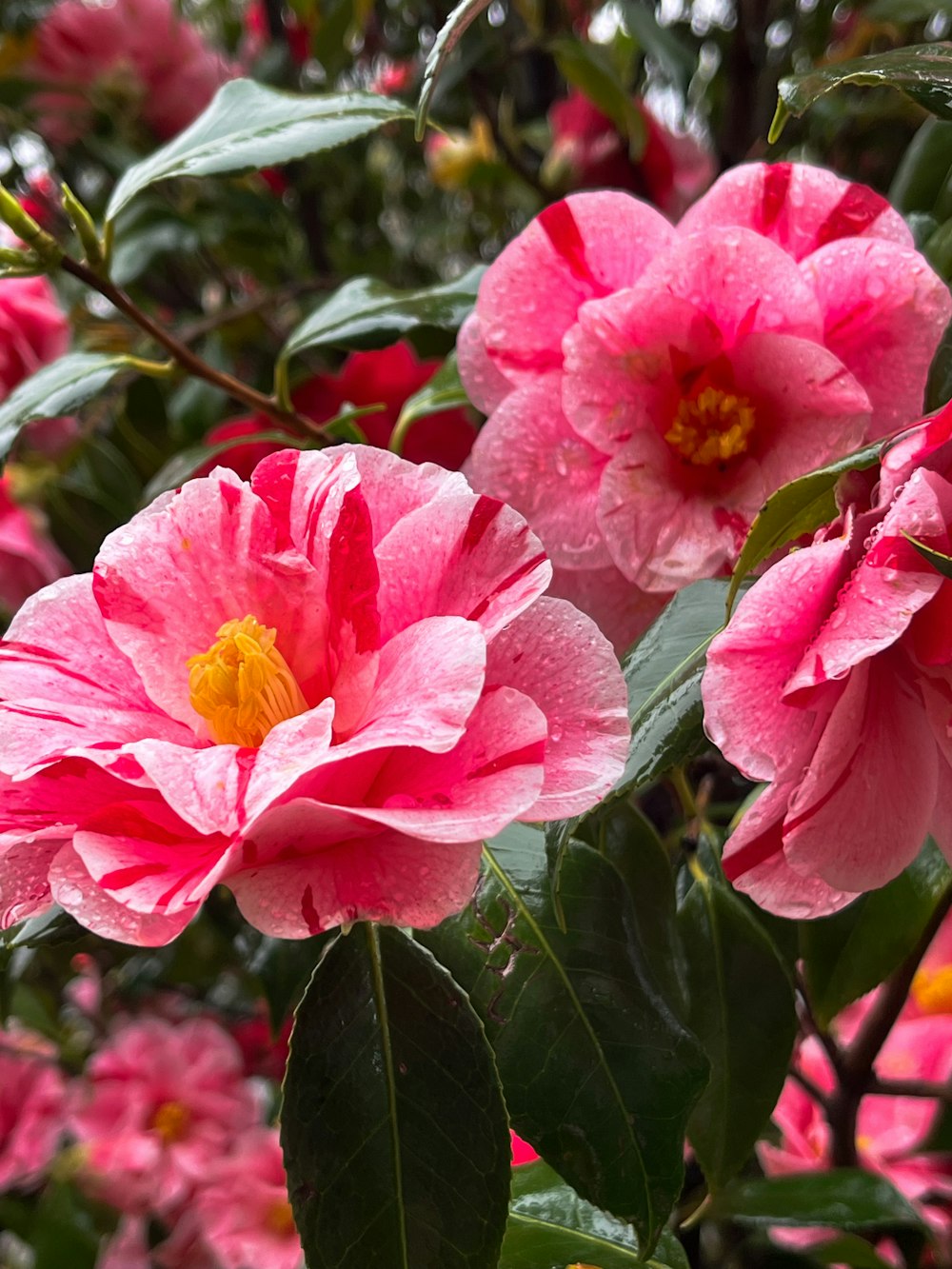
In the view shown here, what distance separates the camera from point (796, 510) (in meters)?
0.31

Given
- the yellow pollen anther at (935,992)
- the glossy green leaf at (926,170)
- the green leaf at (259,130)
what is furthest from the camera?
the yellow pollen anther at (935,992)

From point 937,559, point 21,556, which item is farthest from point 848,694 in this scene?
point 21,556

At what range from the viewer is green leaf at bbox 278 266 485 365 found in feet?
1.74

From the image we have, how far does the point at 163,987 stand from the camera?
3.98ft

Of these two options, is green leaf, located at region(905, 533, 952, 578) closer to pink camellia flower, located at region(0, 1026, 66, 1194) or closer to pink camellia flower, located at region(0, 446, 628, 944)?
pink camellia flower, located at region(0, 446, 628, 944)

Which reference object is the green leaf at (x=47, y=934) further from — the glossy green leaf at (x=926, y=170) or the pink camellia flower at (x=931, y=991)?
the pink camellia flower at (x=931, y=991)

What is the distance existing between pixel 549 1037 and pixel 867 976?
19 centimetres

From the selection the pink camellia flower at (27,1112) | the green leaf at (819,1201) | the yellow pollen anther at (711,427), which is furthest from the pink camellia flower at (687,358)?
the pink camellia flower at (27,1112)

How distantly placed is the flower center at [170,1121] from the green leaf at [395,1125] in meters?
0.78

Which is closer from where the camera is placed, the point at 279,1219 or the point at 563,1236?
the point at 563,1236

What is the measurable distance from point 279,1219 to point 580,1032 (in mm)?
684

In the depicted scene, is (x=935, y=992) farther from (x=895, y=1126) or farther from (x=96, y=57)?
→ (x=96, y=57)

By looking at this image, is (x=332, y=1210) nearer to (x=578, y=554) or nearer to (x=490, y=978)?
(x=490, y=978)

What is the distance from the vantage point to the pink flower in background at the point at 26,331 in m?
0.76
